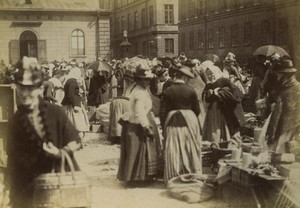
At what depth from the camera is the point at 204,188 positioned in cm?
616

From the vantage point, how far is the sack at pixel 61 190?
13.3ft

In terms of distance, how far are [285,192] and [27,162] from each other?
2.52 m

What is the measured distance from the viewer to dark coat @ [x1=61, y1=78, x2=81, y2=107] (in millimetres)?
9031

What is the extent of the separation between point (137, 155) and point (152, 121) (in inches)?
18.4

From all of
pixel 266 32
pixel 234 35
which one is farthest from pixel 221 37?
pixel 266 32

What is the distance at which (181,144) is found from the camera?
6.65 meters

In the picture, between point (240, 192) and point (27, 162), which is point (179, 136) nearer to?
point (240, 192)

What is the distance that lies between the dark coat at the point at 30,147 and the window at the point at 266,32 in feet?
57.2

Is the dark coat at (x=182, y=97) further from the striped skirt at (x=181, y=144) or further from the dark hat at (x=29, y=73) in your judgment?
the dark hat at (x=29, y=73)

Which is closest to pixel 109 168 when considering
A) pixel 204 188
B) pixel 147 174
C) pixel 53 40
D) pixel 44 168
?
pixel 147 174

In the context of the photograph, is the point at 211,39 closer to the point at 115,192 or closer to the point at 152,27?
the point at 152,27

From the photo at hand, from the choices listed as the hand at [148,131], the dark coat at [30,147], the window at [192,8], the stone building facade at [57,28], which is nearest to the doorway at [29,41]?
the stone building facade at [57,28]

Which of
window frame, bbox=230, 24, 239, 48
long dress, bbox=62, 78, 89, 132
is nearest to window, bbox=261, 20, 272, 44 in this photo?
window frame, bbox=230, 24, 239, 48

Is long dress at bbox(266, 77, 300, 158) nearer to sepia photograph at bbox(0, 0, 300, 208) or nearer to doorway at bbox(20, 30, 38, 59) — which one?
sepia photograph at bbox(0, 0, 300, 208)
